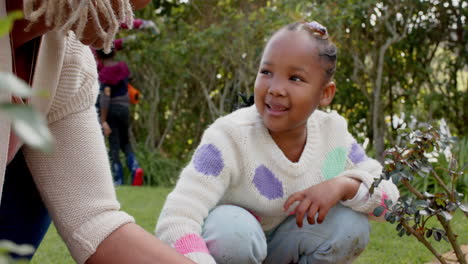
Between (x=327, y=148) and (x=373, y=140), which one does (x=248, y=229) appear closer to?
(x=327, y=148)

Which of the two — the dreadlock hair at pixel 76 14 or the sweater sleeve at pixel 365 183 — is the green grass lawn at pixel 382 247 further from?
the dreadlock hair at pixel 76 14

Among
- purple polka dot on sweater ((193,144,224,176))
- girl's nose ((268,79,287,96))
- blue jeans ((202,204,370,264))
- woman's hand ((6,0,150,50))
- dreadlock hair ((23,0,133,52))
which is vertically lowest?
blue jeans ((202,204,370,264))

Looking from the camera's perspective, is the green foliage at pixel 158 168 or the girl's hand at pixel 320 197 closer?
the girl's hand at pixel 320 197

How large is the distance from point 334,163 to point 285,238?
0.32 metres

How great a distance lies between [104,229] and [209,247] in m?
0.51

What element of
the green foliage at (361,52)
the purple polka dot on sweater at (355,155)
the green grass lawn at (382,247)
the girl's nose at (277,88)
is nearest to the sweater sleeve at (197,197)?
the girl's nose at (277,88)

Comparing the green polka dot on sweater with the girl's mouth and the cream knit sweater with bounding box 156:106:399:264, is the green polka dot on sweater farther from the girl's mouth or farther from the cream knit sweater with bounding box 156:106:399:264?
the girl's mouth

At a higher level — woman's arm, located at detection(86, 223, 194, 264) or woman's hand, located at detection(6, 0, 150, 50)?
woman's hand, located at detection(6, 0, 150, 50)

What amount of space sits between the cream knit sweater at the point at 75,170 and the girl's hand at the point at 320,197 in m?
0.61

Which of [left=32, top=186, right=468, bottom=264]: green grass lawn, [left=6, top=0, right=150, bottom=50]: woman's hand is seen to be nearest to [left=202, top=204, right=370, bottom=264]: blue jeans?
[left=6, top=0, right=150, bottom=50]: woman's hand

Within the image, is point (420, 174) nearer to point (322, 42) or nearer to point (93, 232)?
point (322, 42)

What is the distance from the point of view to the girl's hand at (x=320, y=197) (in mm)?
1981

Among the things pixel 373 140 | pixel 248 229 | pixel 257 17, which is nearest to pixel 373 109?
pixel 373 140

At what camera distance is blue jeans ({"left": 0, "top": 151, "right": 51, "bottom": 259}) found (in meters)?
1.66
